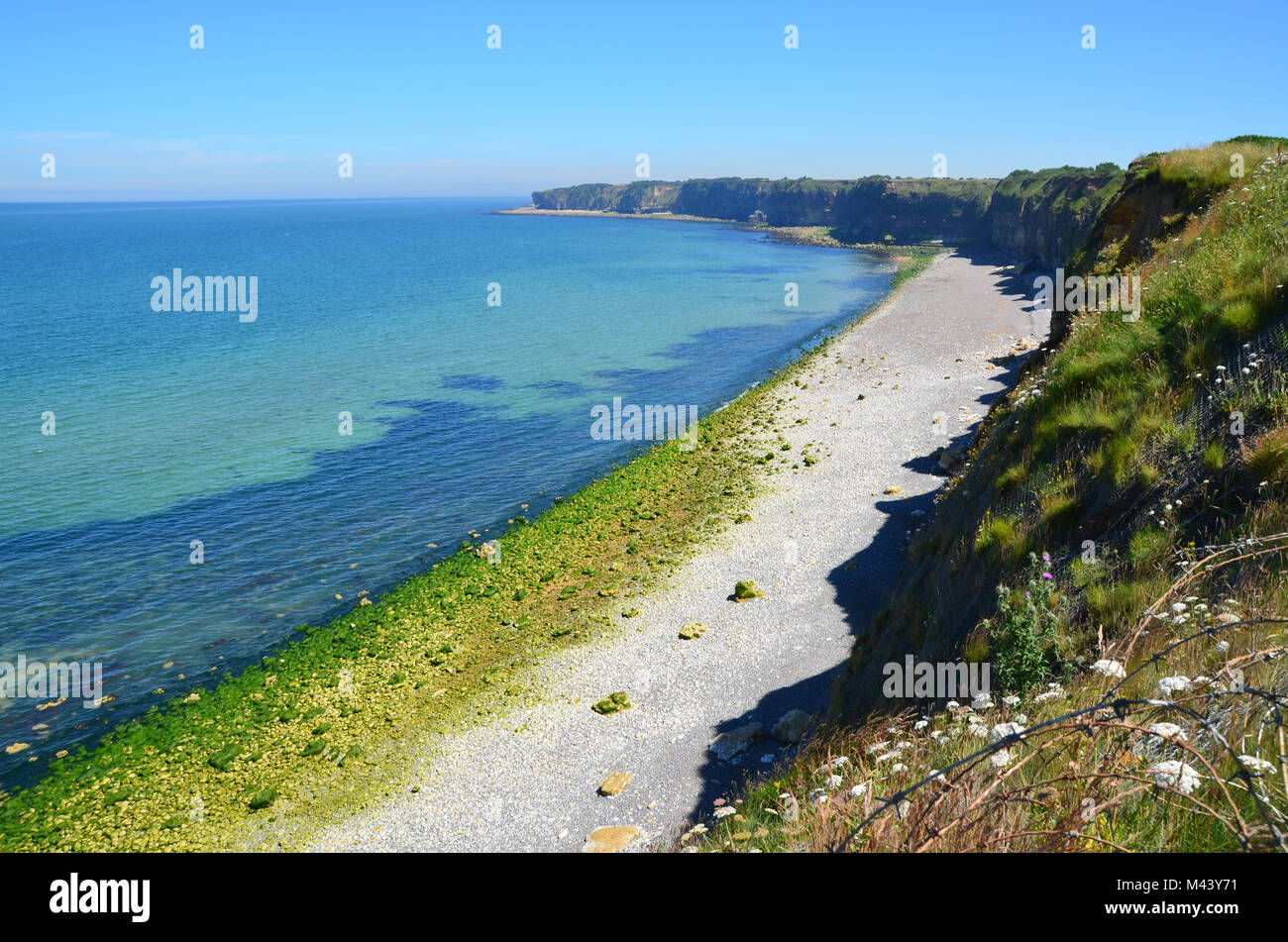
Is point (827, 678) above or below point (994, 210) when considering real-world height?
below

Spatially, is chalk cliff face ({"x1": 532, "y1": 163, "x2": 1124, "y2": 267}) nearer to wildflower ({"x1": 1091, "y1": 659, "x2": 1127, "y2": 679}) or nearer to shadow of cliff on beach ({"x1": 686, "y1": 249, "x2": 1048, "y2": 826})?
shadow of cliff on beach ({"x1": 686, "y1": 249, "x2": 1048, "y2": 826})

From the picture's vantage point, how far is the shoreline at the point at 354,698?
16.5 m

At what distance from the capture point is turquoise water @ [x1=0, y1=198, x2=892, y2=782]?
983 inches

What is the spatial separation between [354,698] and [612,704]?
281 inches

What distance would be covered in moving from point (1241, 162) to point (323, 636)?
2939 centimetres

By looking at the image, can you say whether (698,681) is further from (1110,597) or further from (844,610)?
(1110,597)

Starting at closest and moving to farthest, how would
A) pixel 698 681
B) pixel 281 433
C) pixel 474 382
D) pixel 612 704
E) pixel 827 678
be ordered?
1. pixel 612 704
2. pixel 827 678
3. pixel 698 681
4. pixel 281 433
5. pixel 474 382

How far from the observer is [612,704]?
1928cm

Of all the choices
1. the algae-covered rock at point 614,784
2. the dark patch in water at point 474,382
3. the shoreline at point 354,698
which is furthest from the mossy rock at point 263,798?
the dark patch in water at point 474,382

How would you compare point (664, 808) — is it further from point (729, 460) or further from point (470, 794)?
point (729, 460)

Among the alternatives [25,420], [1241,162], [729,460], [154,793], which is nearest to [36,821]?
[154,793]

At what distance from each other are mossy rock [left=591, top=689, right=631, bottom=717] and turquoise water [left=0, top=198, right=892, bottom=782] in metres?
10.7

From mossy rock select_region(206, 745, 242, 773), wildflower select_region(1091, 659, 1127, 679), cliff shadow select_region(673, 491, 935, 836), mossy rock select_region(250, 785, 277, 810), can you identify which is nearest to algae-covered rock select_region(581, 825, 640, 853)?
cliff shadow select_region(673, 491, 935, 836)

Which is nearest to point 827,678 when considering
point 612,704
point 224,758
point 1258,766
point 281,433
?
point 612,704
